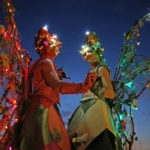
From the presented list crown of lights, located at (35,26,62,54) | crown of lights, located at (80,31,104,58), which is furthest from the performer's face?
crown of lights, located at (35,26,62,54)

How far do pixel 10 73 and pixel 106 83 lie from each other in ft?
4.59

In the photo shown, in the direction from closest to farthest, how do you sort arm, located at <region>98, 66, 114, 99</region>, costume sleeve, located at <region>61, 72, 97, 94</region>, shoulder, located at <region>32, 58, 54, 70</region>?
costume sleeve, located at <region>61, 72, 97, 94</region>
shoulder, located at <region>32, 58, 54, 70</region>
arm, located at <region>98, 66, 114, 99</region>

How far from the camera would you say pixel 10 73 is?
7.59 ft

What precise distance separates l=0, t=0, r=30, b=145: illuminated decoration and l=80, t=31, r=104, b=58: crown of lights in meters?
1.23

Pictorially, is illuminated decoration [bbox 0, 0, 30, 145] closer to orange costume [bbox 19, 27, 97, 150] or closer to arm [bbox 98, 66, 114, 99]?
orange costume [bbox 19, 27, 97, 150]

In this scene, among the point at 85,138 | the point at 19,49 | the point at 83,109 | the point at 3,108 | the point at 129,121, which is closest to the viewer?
the point at 3,108

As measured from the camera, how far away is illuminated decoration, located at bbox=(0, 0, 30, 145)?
2160 millimetres

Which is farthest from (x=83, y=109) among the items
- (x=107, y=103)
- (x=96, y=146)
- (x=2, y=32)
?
(x=2, y=32)

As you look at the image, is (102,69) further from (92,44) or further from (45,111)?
(45,111)

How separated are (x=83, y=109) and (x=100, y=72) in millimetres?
604

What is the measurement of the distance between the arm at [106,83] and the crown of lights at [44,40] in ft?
2.67

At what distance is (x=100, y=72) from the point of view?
320cm

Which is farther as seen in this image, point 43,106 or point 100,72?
point 100,72

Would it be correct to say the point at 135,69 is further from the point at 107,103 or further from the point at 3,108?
the point at 3,108
